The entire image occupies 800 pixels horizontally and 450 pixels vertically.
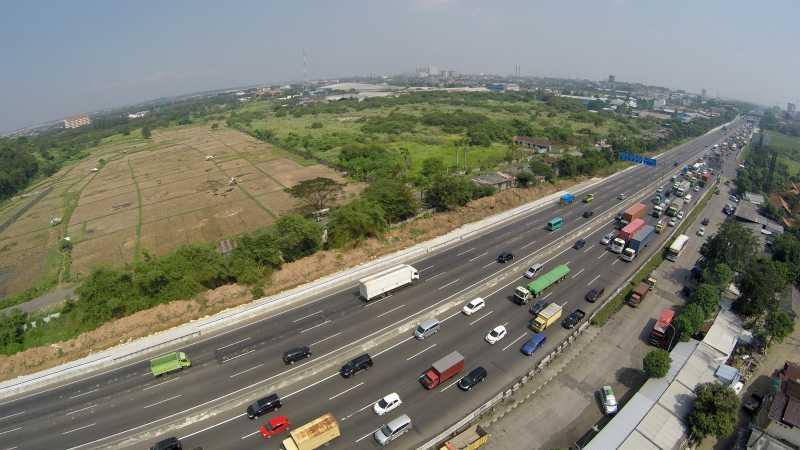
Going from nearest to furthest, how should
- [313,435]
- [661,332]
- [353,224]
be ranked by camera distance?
[313,435] < [661,332] < [353,224]

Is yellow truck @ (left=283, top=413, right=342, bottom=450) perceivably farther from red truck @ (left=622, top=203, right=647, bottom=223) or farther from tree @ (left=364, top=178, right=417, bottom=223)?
red truck @ (left=622, top=203, right=647, bottom=223)

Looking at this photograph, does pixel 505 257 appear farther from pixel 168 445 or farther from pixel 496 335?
pixel 168 445

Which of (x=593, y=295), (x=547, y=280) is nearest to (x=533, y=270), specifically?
(x=547, y=280)

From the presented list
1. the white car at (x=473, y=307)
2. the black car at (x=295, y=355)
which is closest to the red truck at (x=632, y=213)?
the white car at (x=473, y=307)

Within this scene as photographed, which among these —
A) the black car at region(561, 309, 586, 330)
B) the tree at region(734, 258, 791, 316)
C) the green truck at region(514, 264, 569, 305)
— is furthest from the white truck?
the tree at region(734, 258, 791, 316)

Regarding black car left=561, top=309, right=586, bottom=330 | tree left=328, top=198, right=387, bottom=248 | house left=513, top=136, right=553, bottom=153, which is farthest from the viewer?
house left=513, top=136, right=553, bottom=153
